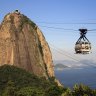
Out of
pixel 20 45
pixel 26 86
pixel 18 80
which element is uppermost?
pixel 20 45

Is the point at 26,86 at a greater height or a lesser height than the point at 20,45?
lesser

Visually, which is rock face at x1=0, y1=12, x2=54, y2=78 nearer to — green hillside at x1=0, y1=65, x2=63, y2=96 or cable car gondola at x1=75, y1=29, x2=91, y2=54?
green hillside at x1=0, y1=65, x2=63, y2=96

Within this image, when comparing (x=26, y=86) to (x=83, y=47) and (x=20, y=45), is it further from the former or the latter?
(x=83, y=47)

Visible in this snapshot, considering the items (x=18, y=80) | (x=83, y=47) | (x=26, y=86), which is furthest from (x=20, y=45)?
(x=83, y=47)

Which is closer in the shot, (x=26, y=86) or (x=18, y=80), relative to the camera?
(x=26, y=86)

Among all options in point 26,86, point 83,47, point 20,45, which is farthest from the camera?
point 20,45

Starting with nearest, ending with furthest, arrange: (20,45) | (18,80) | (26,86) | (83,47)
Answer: (83,47) < (26,86) < (18,80) < (20,45)

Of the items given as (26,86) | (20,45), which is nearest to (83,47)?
(26,86)

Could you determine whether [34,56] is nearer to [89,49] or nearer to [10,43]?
[10,43]

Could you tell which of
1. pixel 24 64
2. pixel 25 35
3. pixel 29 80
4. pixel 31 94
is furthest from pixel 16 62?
pixel 31 94
